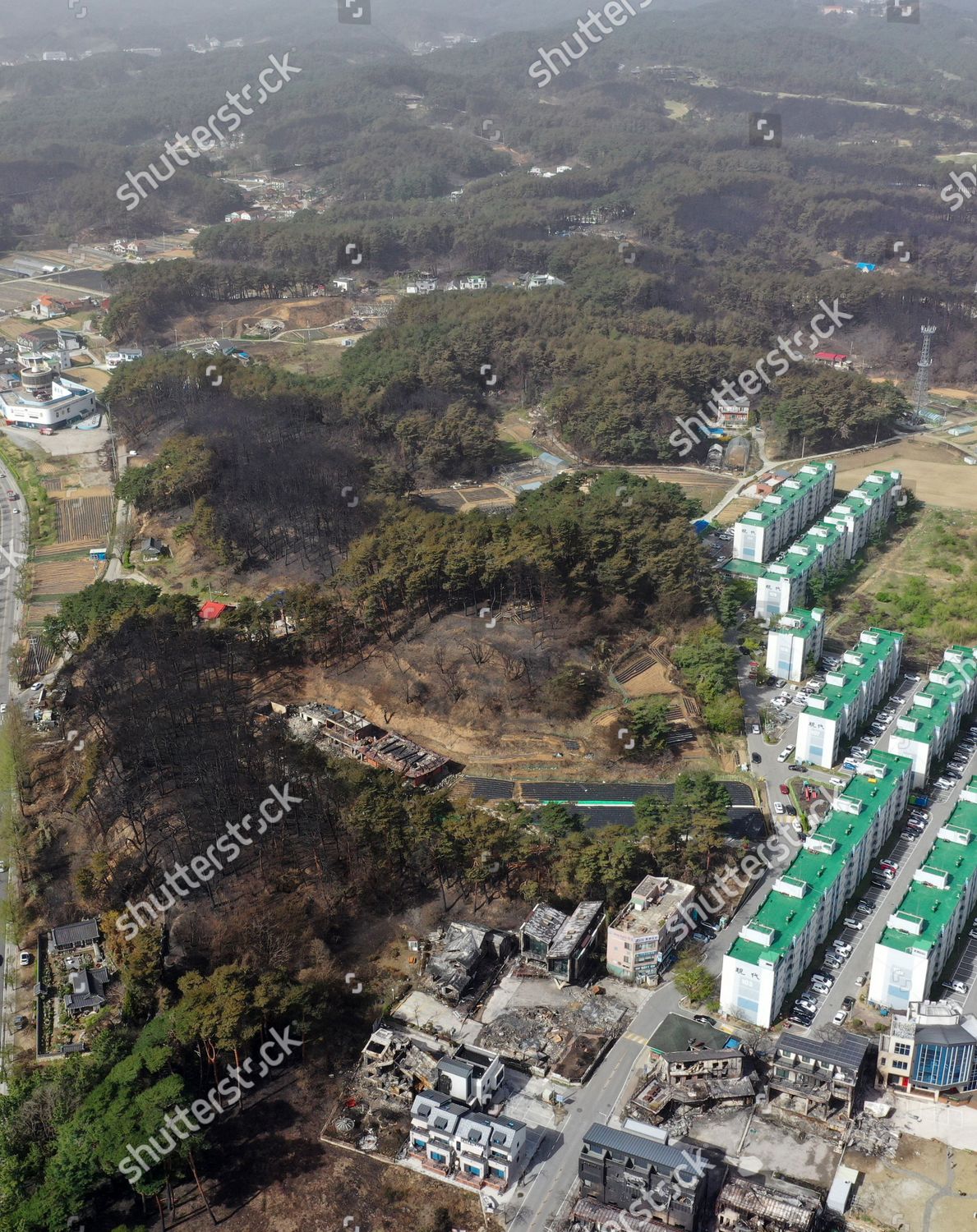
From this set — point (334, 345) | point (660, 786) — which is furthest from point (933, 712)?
point (334, 345)

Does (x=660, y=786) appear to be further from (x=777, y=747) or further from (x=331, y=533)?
(x=331, y=533)

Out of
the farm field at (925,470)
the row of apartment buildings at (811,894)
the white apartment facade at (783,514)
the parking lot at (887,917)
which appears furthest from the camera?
the farm field at (925,470)

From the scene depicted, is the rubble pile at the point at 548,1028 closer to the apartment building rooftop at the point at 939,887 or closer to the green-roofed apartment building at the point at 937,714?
the apartment building rooftop at the point at 939,887

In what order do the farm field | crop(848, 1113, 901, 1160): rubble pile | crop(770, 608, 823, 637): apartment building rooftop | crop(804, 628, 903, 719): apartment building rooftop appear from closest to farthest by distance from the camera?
crop(848, 1113, 901, 1160): rubble pile < crop(804, 628, 903, 719): apartment building rooftop < crop(770, 608, 823, 637): apartment building rooftop < the farm field

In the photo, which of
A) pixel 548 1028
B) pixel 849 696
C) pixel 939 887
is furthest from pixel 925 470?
pixel 548 1028

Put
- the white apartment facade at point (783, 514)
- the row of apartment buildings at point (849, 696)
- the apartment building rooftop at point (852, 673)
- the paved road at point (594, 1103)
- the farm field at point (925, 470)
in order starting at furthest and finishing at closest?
1. the farm field at point (925, 470)
2. the white apartment facade at point (783, 514)
3. the apartment building rooftop at point (852, 673)
4. the row of apartment buildings at point (849, 696)
5. the paved road at point (594, 1103)

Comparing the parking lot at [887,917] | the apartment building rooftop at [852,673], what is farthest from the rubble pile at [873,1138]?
the apartment building rooftop at [852,673]

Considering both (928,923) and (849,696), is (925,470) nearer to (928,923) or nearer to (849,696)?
(849,696)

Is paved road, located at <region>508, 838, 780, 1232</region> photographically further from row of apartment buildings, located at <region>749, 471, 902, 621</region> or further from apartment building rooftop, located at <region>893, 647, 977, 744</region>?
row of apartment buildings, located at <region>749, 471, 902, 621</region>

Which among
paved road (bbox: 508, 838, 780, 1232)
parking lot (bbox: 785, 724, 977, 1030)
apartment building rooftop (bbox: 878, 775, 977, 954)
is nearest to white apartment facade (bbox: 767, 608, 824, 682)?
parking lot (bbox: 785, 724, 977, 1030)
